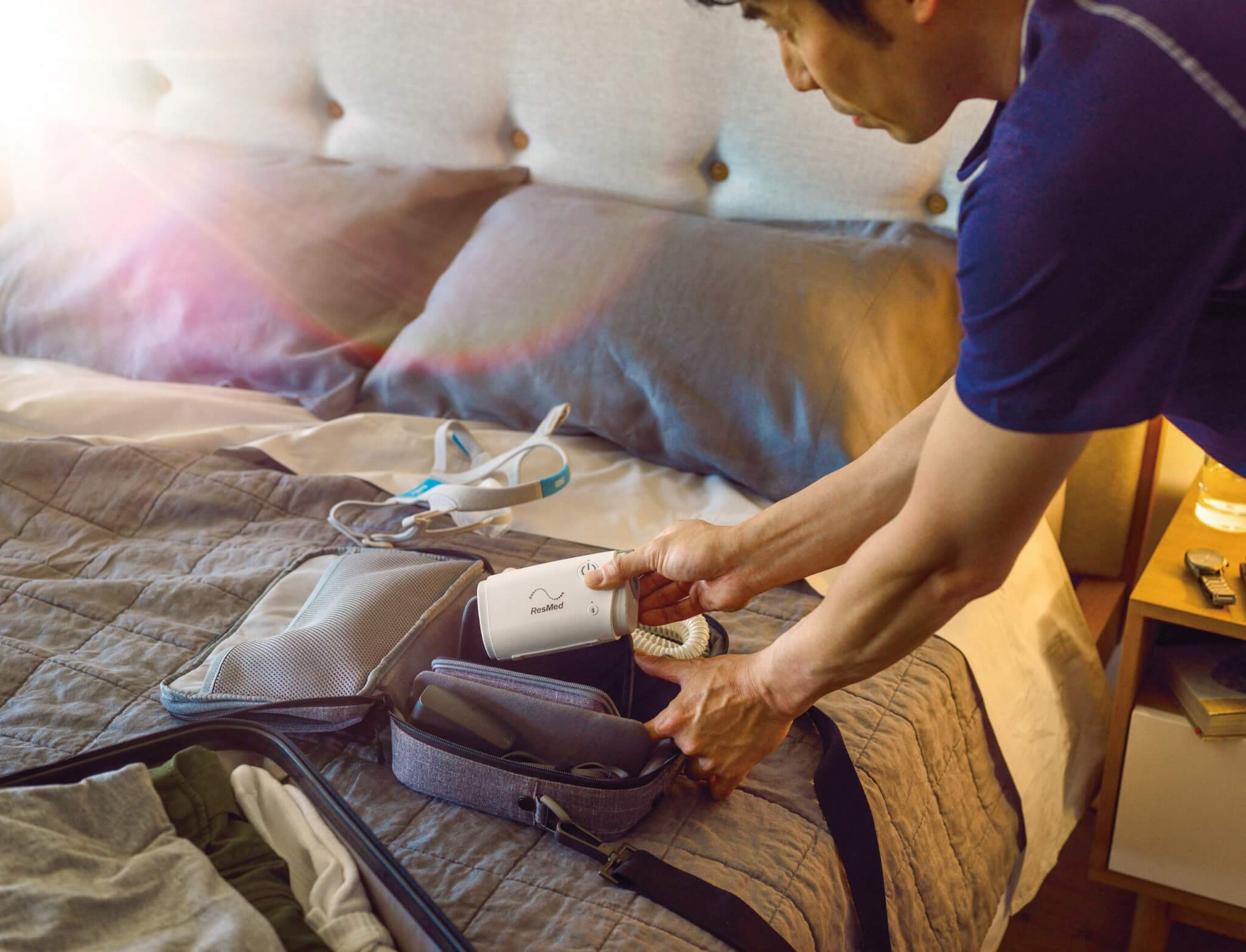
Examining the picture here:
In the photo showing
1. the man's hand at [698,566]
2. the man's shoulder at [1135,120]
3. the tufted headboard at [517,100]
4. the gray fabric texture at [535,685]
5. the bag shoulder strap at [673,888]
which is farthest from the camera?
the tufted headboard at [517,100]

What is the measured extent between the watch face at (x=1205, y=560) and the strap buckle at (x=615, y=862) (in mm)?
839

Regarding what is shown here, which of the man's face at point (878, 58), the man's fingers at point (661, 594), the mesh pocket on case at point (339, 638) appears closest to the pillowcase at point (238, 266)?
the mesh pocket on case at point (339, 638)

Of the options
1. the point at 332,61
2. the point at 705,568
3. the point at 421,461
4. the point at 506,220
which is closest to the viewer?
the point at 705,568

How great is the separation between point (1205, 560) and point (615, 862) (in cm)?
87

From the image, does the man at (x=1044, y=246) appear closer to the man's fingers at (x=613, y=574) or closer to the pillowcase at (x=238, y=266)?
the man's fingers at (x=613, y=574)

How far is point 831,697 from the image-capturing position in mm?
1025

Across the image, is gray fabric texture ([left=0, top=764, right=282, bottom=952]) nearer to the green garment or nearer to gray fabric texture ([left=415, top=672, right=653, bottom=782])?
the green garment

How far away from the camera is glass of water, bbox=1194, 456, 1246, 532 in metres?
1.40

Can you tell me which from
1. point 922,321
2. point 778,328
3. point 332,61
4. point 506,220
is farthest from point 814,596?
point 332,61

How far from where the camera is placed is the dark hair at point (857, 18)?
0.65 metres

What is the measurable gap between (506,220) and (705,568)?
895 mm

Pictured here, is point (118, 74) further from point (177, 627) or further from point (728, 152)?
point (177, 627)

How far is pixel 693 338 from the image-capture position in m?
1.39

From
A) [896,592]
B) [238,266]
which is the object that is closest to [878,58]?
[896,592]
